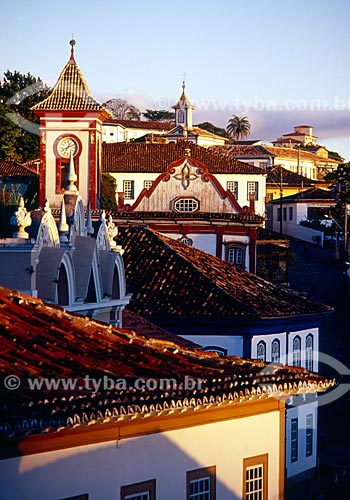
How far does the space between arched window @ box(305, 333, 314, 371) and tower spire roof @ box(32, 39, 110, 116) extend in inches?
388

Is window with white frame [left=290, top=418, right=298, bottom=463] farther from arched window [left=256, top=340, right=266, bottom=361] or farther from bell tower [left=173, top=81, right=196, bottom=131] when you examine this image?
bell tower [left=173, top=81, right=196, bottom=131]

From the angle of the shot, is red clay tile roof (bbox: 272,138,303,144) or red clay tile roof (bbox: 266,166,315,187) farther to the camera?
red clay tile roof (bbox: 272,138,303,144)

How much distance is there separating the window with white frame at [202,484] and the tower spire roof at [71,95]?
938 inches

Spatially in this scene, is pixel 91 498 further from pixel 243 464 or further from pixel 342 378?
pixel 342 378

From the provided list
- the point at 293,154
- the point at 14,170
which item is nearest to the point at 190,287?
the point at 14,170

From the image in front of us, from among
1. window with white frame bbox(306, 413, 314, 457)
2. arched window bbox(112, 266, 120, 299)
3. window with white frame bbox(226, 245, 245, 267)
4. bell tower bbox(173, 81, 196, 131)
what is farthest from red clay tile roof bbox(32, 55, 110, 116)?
bell tower bbox(173, 81, 196, 131)

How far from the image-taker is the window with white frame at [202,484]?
11.9 meters

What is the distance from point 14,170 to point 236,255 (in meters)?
18.7

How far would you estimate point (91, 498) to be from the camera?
1065 centimetres

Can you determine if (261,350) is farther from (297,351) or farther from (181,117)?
(181,117)

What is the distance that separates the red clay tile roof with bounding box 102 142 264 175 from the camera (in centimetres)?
6372

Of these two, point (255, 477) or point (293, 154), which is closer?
point (255, 477)

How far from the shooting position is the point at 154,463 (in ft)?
37.3

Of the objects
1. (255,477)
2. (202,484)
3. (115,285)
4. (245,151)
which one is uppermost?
(245,151)
